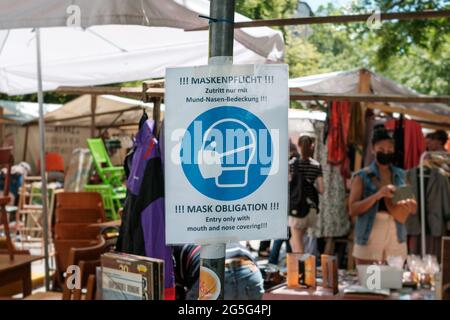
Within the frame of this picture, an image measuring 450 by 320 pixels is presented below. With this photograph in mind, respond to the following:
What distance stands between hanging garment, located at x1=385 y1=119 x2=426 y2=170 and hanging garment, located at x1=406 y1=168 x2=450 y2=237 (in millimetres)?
202

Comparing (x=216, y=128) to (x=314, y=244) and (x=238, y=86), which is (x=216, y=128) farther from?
(x=314, y=244)

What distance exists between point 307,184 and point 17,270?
387 cm

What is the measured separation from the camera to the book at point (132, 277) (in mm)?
2500

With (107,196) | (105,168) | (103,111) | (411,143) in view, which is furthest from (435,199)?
(103,111)

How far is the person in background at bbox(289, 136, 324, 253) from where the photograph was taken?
7.75m

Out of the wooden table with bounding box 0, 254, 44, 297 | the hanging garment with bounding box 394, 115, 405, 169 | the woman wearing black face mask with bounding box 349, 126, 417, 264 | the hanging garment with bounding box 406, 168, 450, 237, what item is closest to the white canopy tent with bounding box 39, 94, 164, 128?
the hanging garment with bounding box 394, 115, 405, 169

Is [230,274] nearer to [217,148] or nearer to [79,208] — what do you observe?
[217,148]

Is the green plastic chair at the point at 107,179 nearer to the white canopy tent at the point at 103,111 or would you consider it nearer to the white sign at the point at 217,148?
the white canopy tent at the point at 103,111

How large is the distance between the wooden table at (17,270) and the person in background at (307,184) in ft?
11.9

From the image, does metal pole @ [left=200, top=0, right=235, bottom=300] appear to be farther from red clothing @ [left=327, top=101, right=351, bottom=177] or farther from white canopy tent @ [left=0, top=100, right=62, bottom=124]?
white canopy tent @ [left=0, top=100, right=62, bottom=124]

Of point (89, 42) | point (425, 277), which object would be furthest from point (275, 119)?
point (89, 42)

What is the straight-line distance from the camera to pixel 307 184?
781 centimetres

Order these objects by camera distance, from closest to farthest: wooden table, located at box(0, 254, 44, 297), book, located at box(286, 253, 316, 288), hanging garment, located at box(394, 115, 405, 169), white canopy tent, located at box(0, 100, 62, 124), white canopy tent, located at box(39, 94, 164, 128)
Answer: book, located at box(286, 253, 316, 288) < wooden table, located at box(0, 254, 44, 297) < hanging garment, located at box(394, 115, 405, 169) < white canopy tent, located at box(39, 94, 164, 128) < white canopy tent, located at box(0, 100, 62, 124)

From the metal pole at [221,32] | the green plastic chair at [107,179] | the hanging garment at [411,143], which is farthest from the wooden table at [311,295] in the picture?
the green plastic chair at [107,179]
